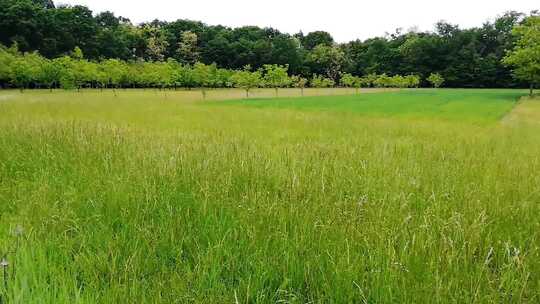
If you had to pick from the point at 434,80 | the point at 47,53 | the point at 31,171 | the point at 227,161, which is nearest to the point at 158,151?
the point at 227,161

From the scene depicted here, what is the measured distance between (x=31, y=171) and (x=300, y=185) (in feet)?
13.3

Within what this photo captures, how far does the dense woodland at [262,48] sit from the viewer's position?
91.4 metres

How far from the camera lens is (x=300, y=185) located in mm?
4117

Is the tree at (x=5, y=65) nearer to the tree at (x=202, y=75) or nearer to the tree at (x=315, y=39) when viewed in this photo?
the tree at (x=202, y=75)

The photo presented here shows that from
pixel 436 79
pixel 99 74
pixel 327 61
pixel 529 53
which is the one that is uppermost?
pixel 327 61

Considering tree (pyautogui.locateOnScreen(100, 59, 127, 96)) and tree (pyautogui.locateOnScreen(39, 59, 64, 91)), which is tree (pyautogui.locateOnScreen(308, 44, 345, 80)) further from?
tree (pyautogui.locateOnScreen(39, 59, 64, 91))

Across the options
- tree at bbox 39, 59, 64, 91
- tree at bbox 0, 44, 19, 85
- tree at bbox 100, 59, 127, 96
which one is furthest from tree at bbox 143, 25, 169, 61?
tree at bbox 0, 44, 19, 85

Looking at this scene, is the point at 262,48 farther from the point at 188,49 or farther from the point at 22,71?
the point at 22,71

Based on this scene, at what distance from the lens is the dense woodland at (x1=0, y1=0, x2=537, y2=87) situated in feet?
300

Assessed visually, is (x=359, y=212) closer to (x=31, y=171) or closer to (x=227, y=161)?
(x=227, y=161)

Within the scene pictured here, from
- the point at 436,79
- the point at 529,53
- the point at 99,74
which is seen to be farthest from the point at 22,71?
the point at 436,79

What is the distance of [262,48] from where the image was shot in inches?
5012

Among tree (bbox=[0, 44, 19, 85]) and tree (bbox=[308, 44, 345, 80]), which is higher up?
tree (bbox=[308, 44, 345, 80])

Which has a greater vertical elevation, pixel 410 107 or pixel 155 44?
pixel 155 44
